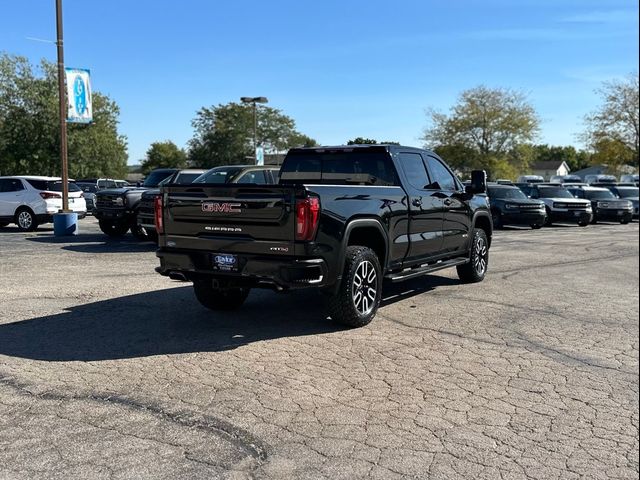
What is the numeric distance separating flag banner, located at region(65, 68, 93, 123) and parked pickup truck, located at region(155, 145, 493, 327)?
1230 centimetres

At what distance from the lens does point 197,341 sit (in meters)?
6.13

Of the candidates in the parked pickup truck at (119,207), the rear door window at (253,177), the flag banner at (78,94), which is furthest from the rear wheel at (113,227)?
the rear door window at (253,177)

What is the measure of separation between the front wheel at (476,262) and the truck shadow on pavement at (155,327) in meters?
1.56

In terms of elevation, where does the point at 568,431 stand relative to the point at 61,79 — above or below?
below

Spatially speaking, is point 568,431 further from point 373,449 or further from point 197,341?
point 197,341

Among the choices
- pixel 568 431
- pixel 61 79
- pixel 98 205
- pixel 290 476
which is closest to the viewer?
pixel 290 476

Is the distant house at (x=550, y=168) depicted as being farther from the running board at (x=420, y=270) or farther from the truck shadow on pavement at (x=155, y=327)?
the truck shadow on pavement at (x=155, y=327)

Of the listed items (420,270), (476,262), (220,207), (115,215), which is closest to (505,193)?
(115,215)

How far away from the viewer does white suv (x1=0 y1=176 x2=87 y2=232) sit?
19.0 meters

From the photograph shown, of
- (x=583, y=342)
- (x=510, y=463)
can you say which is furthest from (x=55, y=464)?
(x=583, y=342)

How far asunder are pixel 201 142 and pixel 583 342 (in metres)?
78.9

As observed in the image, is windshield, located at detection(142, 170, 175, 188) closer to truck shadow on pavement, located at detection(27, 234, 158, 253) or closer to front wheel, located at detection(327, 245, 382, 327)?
truck shadow on pavement, located at detection(27, 234, 158, 253)

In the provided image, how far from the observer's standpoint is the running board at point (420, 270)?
7.27 metres

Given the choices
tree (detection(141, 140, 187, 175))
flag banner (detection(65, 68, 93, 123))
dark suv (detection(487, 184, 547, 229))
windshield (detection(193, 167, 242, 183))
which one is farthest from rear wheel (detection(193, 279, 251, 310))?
tree (detection(141, 140, 187, 175))
